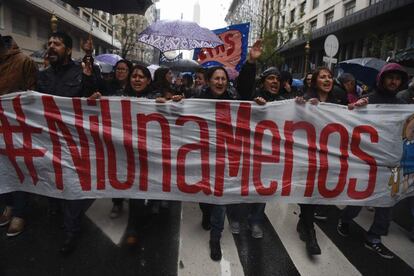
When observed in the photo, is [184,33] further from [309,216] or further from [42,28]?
[42,28]

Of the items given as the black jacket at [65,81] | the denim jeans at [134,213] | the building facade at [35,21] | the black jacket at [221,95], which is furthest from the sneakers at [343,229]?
the building facade at [35,21]

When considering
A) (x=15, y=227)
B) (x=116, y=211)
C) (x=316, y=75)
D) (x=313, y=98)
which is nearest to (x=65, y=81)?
(x=15, y=227)

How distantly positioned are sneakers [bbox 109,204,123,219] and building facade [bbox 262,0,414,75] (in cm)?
1207

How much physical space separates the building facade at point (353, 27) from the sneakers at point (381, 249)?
36.8 feet

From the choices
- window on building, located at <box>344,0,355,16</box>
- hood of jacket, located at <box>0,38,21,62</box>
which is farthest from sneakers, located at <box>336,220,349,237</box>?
window on building, located at <box>344,0,355,16</box>

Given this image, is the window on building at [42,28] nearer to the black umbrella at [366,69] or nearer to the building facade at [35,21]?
the building facade at [35,21]

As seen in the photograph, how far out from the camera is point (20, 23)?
73.8ft

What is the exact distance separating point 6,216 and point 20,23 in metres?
22.7

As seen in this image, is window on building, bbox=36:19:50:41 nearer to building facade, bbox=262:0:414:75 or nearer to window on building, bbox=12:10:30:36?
window on building, bbox=12:10:30:36

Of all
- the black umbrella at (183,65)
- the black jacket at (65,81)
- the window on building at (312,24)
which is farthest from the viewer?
the window on building at (312,24)

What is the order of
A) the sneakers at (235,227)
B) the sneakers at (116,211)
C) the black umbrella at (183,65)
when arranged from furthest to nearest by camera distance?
the black umbrella at (183,65)
the sneakers at (116,211)
the sneakers at (235,227)

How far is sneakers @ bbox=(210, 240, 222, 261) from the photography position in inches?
127

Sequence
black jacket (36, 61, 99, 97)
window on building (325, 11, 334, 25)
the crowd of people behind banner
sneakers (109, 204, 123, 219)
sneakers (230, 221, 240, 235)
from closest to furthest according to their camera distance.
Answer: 1. the crowd of people behind banner
2. black jacket (36, 61, 99, 97)
3. sneakers (230, 221, 240, 235)
4. sneakers (109, 204, 123, 219)
5. window on building (325, 11, 334, 25)

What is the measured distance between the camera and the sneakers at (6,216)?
364 cm
